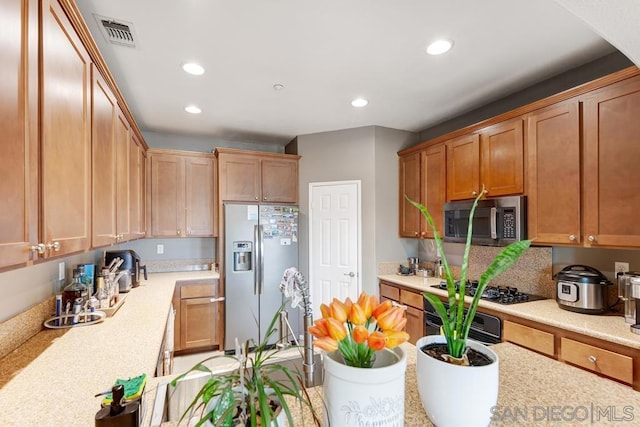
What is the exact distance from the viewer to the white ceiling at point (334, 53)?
1733 mm

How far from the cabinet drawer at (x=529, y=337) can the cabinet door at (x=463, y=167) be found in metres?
1.21

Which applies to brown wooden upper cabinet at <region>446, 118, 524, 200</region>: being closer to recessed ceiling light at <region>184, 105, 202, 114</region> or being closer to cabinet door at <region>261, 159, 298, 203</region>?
cabinet door at <region>261, 159, 298, 203</region>

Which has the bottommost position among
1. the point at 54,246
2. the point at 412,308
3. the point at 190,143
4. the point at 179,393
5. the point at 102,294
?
the point at 412,308

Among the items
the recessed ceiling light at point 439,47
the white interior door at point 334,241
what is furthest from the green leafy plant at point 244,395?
the white interior door at point 334,241

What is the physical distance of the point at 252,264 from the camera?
3.62 metres

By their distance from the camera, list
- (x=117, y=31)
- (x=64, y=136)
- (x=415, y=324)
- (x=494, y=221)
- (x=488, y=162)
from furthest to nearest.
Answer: (x=415, y=324)
(x=488, y=162)
(x=494, y=221)
(x=117, y=31)
(x=64, y=136)

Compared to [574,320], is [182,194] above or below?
above

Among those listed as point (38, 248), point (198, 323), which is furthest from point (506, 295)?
point (198, 323)

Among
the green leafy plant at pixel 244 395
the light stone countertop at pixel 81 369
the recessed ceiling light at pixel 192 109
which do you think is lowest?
the light stone countertop at pixel 81 369

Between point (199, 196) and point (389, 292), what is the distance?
2.61m

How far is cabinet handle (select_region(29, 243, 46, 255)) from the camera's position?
0.96m

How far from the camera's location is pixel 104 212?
178cm

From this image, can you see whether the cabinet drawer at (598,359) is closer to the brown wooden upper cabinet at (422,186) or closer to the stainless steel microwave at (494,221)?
the stainless steel microwave at (494,221)

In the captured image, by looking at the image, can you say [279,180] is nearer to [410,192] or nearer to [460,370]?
[410,192]
